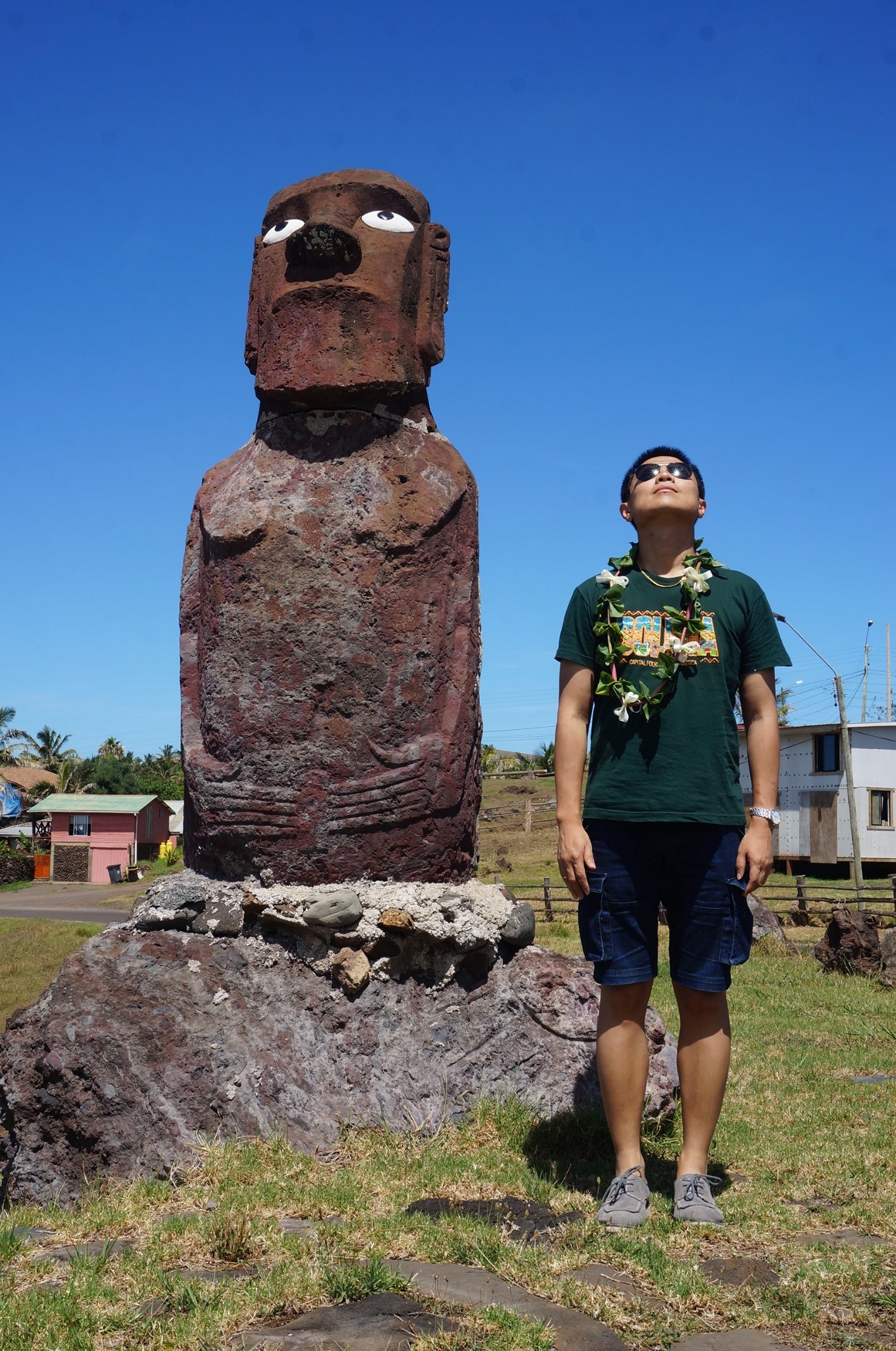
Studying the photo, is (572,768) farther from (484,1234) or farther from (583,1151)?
(583,1151)

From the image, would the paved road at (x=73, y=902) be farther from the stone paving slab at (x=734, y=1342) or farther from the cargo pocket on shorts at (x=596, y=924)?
the stone paving slab at (x=734, y=1342)

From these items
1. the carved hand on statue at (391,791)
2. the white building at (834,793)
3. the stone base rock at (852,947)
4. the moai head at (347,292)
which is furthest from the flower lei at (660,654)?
the white building at (834,793)

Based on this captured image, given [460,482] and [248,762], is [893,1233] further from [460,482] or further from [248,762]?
[460,482]

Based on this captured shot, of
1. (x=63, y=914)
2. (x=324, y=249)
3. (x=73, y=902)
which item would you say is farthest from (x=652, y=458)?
(x=73, y=902)

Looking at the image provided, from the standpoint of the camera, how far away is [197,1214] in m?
3.55

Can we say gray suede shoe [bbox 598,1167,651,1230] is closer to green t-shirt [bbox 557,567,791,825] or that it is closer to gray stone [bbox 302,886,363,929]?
green t-shirt [bbox 557,567,791,825]

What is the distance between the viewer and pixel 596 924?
365 cm

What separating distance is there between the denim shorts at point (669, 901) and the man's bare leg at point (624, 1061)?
0.07 metres

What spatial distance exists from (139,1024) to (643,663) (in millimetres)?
2268

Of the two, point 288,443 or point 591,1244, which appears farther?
point 288,443

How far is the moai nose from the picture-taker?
17.1 feet

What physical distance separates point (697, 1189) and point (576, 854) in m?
1.03

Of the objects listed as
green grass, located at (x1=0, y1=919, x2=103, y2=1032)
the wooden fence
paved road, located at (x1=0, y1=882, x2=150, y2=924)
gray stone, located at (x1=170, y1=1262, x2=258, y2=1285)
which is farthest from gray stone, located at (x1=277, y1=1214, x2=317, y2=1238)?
paved road, located at (x1=0, y1=882, x2=150, y2=924)

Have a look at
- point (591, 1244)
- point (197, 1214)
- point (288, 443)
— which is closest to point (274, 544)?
point (288, 443)
